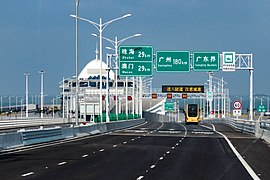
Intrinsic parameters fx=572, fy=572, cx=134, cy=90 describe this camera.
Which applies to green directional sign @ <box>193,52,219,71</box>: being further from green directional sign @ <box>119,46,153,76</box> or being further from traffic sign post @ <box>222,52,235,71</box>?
green directional sign @ <box>119,46,153,76</box>

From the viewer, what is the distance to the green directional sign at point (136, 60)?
188 feet

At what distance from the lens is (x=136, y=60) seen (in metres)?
57.6

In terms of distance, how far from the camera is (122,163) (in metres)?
20.8

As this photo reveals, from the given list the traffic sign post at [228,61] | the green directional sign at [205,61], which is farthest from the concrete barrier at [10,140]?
the traffic sign post at [228,61]

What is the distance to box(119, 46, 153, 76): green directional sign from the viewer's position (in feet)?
188

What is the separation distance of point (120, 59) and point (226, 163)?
121ft

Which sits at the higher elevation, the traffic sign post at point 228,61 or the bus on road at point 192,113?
the traffic sign post at point 228,61

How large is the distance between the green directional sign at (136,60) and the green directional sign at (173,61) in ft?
3.50

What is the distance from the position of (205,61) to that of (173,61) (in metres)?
3.12

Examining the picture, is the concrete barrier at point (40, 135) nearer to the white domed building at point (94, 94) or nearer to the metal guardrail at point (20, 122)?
the white domed building at point (94, 94)

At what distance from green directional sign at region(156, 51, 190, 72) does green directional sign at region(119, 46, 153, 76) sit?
1.07 m

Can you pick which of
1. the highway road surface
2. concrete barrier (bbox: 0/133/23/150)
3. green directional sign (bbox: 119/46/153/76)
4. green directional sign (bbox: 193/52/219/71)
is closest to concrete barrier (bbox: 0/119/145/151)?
concrete barrier (bbox: 0/133/23/150)

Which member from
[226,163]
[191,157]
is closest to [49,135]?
[191,157]

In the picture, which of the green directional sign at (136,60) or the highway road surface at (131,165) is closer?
the highway road surface at (131,165)
